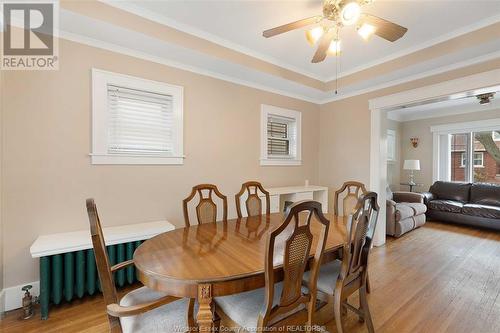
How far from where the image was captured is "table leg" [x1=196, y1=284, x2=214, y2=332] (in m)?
1.13

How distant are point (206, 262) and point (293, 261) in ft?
1.60

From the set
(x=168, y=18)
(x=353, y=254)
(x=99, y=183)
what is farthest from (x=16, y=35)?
(x=353, y=254)

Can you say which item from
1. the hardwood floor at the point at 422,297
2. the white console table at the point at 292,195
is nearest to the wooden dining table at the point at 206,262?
the hardwood floor at the point at 422,297

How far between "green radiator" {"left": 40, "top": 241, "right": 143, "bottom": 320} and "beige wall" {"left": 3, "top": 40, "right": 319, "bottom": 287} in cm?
37

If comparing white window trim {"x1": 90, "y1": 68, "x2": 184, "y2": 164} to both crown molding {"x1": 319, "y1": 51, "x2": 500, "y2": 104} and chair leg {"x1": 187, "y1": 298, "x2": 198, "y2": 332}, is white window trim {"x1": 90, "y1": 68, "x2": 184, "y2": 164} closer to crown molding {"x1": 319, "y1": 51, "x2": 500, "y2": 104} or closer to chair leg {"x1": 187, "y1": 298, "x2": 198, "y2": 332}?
chair leg {"x1": 187, "y1": 298, "x2": 198, "y2": 332}

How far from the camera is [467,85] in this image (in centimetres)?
274

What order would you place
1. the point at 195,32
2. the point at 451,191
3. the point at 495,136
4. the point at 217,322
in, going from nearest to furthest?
1. the point at 217,322
2. the point at 195,32
3. the point at 451,191
4. the point at 495,136

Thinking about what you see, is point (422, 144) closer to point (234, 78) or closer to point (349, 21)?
point (234, 78)

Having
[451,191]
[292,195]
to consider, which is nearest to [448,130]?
[451,191]

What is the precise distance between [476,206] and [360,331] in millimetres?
4616

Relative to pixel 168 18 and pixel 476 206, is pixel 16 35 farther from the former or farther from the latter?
pixel 476 206

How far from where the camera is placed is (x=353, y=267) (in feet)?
5.33

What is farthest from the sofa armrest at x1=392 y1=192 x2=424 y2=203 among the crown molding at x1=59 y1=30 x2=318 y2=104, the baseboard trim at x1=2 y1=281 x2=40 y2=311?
the baseboard trim at x1=2 y1=281 x2=40 y2=311

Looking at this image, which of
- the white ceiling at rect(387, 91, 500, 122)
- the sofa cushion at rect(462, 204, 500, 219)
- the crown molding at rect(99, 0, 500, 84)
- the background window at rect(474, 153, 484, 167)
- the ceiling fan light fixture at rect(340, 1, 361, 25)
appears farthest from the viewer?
the background window at rect(474, 153, 484, 167)
